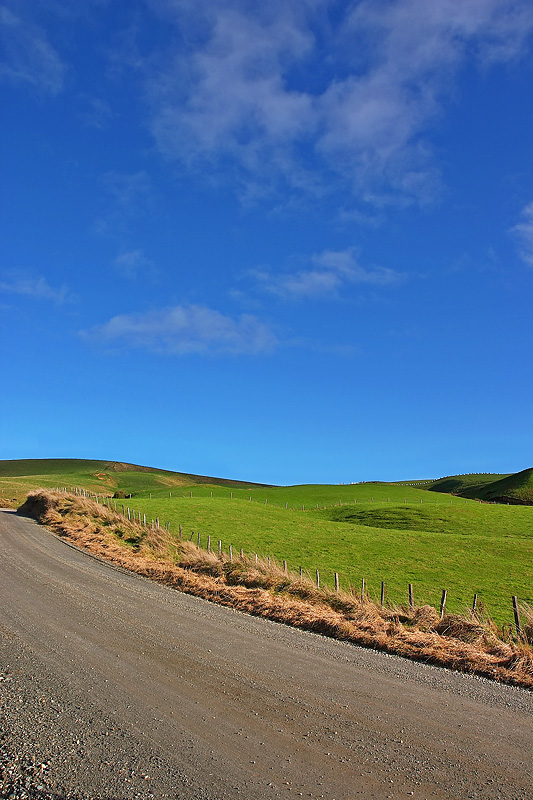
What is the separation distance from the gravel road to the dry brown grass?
80cm

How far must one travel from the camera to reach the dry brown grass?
12.3m

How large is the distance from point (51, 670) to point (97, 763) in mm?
4436

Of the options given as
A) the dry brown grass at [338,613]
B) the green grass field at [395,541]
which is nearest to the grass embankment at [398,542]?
the green grass field at [395,541]

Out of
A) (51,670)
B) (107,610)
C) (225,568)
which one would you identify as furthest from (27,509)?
(51,670)

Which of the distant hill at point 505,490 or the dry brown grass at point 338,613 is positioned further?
the distant hill at point 505,490

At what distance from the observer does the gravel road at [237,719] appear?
6785 millimetres

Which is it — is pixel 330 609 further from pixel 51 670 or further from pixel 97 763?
pixel 97 763

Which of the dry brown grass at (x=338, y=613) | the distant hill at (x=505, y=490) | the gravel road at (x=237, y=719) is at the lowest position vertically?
the gravel road at (x=237, y=719)

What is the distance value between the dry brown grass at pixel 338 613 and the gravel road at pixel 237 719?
80 centimetres

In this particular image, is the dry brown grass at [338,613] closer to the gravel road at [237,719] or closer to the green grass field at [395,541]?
the gravel road at [237,719]

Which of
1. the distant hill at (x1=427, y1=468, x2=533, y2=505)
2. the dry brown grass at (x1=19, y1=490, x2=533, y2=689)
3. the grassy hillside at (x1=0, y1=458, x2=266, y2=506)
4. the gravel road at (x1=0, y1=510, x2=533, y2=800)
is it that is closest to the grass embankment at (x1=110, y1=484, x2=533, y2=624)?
the dry brown grass at (x1=19, y1=490, x2=533, y2=689)

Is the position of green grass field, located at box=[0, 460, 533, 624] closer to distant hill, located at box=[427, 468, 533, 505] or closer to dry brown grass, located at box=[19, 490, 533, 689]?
dry brown grass, located at box=[19, 490, 533, 689]

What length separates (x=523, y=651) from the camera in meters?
12.2

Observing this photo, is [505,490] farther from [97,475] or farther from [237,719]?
[237,719]
